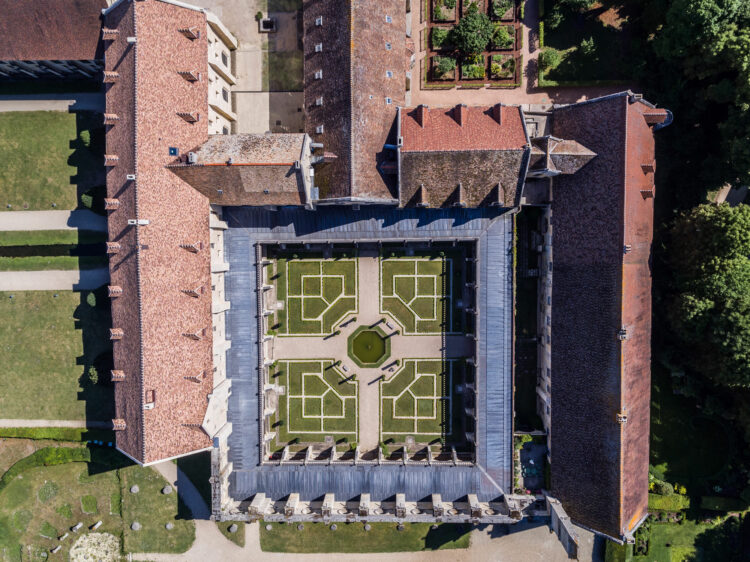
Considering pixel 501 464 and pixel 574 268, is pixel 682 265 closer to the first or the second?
pixel 574 268

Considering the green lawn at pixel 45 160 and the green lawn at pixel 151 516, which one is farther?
the green lawn at pixel 151 516

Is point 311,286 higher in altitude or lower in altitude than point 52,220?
lower

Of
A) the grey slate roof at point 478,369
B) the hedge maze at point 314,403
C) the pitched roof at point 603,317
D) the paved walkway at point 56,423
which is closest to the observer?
the pitched roof at point 603,317

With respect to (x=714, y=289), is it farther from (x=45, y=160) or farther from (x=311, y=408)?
(x=45, y=160)

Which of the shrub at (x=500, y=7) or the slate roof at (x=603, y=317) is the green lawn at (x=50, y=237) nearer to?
the shrub at (x=500, y=7)

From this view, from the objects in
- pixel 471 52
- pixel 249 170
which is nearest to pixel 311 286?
pixel 249 170

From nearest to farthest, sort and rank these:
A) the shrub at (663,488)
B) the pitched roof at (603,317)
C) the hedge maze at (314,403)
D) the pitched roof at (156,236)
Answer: the pitched roof at (156,236), the pitched roof at (603,317), the shrub at (663,488), the hedge maze at (314,403)

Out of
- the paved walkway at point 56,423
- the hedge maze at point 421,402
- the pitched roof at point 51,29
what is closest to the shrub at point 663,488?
the hedge maze at point 421,402
